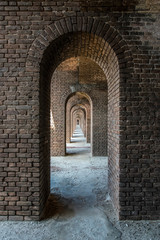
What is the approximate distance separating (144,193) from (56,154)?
269 inches

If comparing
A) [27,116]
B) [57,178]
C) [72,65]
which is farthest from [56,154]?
[27,116]

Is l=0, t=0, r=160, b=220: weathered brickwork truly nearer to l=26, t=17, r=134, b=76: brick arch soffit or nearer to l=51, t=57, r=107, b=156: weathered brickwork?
l=26, t=17, r=134, b=76: brick arch soffit

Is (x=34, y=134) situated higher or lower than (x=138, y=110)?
lower

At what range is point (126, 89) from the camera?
10.5ft

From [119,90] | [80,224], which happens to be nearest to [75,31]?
[119,90]

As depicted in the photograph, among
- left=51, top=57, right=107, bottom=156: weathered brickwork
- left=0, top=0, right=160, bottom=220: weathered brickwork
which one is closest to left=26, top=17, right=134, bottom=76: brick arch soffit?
left=0, top=0, right=160, bottom=220: weathered brickwork

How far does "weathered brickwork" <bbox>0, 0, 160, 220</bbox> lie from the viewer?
3197mm

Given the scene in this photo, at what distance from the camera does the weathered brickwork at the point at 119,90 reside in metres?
3.20

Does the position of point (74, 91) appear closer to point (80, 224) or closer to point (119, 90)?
point (119, 90)

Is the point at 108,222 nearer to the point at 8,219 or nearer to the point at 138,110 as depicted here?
the point at 8,219

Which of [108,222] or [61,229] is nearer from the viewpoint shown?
[61,229]

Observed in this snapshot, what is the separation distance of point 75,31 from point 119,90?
1444 mm

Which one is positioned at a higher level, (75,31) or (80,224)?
(75,31)

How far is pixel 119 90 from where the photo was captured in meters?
3.22
